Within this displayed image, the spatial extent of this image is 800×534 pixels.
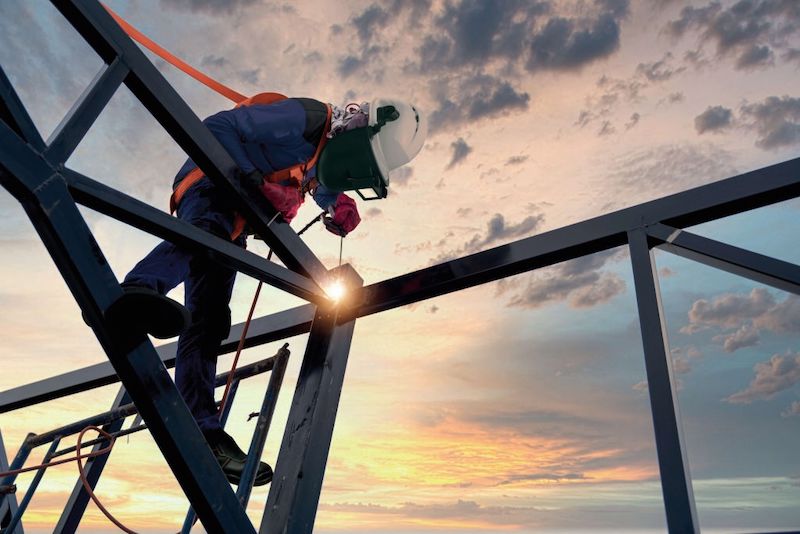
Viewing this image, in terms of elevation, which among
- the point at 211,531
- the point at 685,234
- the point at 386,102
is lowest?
the point at 211,531

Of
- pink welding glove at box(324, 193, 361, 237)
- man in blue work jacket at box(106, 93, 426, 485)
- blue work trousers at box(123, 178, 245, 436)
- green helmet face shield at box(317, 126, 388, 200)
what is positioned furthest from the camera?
pink welding glove at box(324, 193, 361, 237)

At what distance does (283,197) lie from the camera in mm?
2947

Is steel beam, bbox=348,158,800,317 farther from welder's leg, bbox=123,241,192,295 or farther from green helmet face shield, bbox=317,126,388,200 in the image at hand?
welder's leg, bbox=123,241,192,295

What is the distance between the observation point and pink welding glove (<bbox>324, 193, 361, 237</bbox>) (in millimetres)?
3469

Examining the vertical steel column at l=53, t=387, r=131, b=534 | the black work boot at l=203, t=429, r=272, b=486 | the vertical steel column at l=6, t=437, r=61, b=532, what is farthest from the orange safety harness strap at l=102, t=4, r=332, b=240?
the vertical steel column at l=6, t=437, r=61, b=532

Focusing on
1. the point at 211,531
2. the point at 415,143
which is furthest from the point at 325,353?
the point at 415,143

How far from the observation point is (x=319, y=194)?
3541mm

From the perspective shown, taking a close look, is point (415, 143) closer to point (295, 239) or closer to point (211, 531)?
point (295, 239)

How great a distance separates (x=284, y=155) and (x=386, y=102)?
69 cm

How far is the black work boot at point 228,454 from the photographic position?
2723 mm

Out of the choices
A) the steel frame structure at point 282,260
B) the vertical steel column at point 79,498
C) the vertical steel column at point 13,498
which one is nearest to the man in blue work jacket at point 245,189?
the steel frame structure at point 282,260

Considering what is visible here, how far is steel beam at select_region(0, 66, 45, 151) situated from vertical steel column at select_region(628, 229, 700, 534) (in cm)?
223

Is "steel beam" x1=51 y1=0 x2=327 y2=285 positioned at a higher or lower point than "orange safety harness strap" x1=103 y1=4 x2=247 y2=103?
lower

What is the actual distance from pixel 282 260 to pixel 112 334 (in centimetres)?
121
